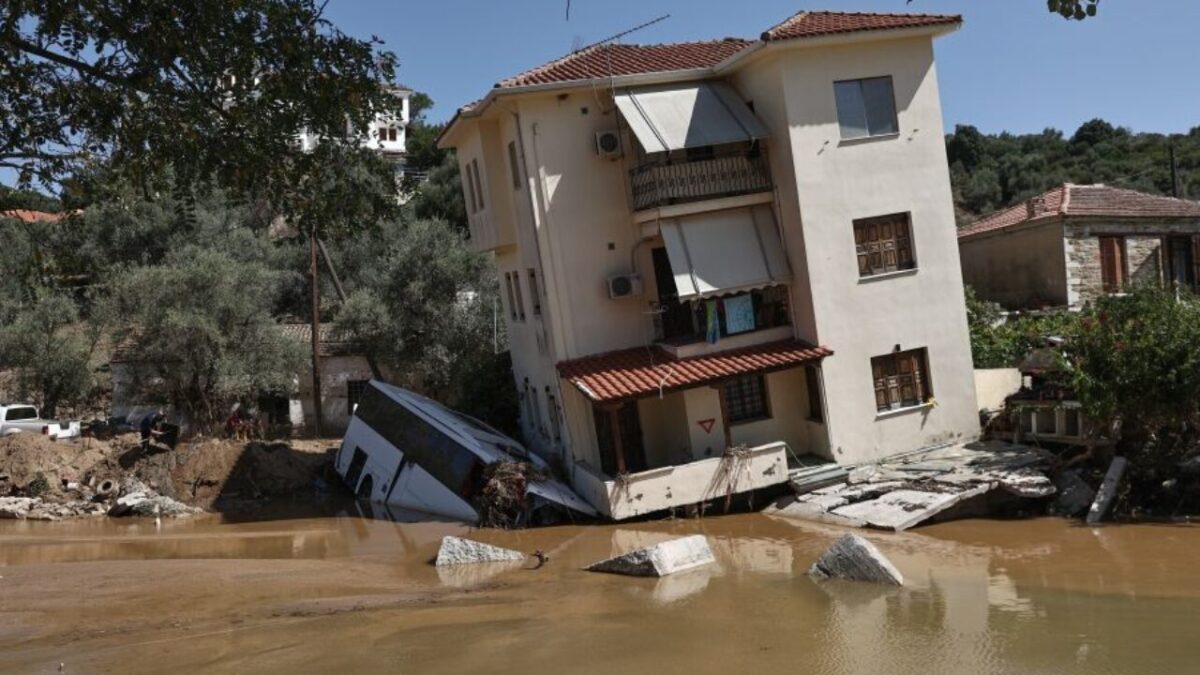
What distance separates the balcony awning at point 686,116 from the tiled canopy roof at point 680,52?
0.61 metres

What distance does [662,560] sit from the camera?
48.9ft

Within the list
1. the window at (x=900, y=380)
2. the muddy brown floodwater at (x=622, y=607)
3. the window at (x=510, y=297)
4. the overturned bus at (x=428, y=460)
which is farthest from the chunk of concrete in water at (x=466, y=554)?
the window at (x=510, y=297)

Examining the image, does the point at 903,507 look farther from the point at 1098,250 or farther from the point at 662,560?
the point at 1098,250

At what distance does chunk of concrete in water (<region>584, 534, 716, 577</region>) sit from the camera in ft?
48.8

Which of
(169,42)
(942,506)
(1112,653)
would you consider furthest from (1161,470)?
(169,42)

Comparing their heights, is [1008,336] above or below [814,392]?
above

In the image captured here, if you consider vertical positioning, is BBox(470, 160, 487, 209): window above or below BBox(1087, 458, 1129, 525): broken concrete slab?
above

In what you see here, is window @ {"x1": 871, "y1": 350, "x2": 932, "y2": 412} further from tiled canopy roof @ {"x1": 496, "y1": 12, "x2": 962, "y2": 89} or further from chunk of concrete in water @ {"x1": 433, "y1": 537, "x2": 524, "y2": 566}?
chunk of concrete in water @ {"x1": 433, "y1": 537, "x2": 524, "y2": 566}

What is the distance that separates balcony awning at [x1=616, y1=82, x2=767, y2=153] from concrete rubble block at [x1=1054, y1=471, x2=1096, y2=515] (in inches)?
351

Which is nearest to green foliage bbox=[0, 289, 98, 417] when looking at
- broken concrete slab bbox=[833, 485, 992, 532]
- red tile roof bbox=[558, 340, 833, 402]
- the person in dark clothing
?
the person in dark clothing

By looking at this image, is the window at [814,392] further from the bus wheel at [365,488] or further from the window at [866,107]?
the bus wheel at [365,488]

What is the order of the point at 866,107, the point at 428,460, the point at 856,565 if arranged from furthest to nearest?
the point at 428,460 → the point at 866,107 → the point at 856,565

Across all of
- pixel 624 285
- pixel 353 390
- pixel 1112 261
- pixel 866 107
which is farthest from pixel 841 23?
pixel 353 390

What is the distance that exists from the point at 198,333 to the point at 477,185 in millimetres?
10269
